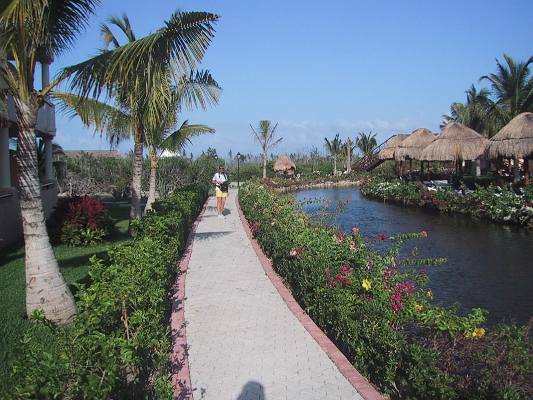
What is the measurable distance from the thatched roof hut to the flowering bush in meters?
40.0

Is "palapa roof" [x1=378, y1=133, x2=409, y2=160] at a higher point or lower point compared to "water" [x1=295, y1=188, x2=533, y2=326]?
higher

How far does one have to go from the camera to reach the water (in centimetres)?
855

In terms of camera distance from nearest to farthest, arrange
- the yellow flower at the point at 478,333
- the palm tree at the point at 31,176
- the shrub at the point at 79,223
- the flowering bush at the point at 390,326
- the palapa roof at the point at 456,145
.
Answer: the flowering bush at the point at 390,326, the yellow flower at the point at 478,333, the palm tree at the point at 31,176, the shrub at the point at 79,223, the palapa roof at the point at 456,145

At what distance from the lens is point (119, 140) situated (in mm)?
14680

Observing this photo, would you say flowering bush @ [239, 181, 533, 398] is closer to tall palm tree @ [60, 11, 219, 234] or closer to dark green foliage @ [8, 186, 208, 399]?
dark green foliage @ [8, 186, 208, 399]

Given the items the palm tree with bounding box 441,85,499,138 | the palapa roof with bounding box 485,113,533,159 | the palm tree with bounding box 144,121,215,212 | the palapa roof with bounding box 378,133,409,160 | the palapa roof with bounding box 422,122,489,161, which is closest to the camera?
the palm tree with bounding box 144,121,215,212

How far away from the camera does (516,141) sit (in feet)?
69.0

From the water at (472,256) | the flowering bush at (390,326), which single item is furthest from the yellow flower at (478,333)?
the water at (472,256)

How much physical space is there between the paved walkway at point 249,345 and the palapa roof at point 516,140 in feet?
50.7

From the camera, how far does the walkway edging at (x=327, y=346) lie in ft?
15.3

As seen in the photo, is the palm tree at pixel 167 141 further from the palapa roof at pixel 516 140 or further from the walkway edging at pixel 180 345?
the palapa roof at pixel 516 140

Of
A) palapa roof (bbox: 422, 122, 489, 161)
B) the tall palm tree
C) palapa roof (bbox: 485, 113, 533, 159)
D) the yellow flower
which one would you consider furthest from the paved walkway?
palapa roof (bbox: 422, 122, 489, 161)

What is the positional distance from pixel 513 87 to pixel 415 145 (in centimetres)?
627

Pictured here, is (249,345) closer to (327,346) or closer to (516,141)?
(327,346)
